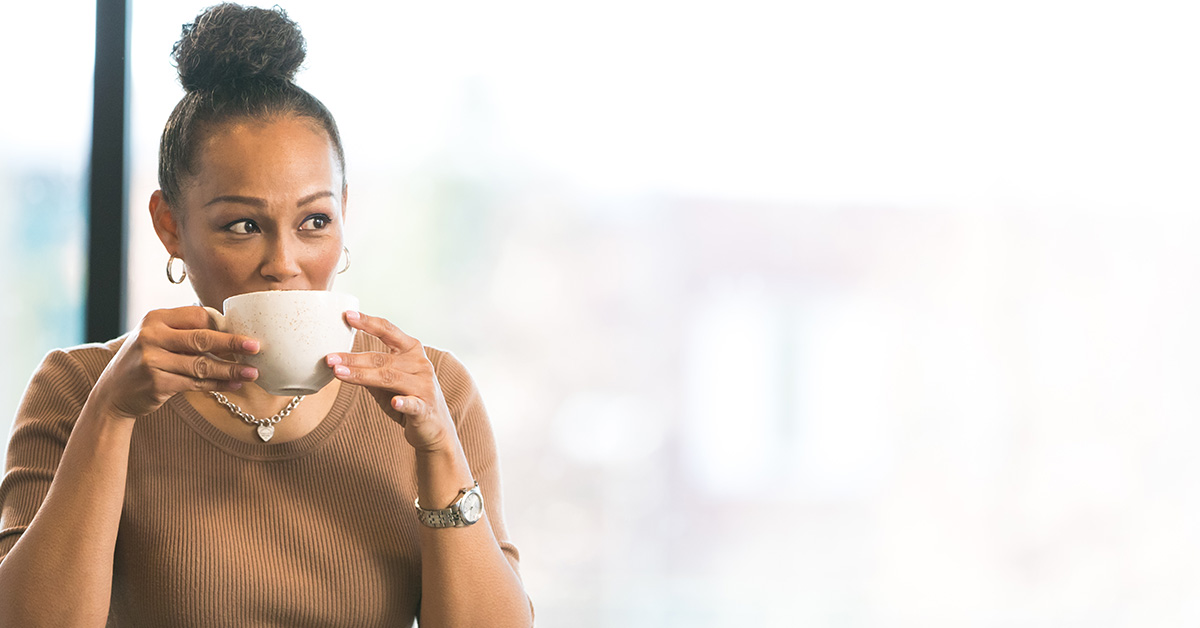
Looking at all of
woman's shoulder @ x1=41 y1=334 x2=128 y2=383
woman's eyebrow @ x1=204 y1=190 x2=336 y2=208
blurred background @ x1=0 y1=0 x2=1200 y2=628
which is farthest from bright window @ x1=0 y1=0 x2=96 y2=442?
woman's eyebrow @ x1=204 y1=190 x2=336 y2=208

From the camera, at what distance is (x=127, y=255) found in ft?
5.76

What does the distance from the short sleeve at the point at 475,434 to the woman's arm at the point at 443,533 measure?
69 mm

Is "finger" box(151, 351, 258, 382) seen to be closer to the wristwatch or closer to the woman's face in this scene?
the woman's face

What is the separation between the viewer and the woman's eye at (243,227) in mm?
1174

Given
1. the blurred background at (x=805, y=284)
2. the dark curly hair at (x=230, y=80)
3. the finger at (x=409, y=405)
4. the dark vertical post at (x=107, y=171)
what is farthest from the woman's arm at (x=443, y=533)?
the dark vertical post at (x=107, y=171)

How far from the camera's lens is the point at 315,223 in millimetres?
1207

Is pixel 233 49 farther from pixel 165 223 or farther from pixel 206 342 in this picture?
pixel 206 342

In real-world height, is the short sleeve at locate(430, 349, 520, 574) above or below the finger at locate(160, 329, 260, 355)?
below

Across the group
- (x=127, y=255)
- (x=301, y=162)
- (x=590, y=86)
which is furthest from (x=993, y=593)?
(x=127, y=255)

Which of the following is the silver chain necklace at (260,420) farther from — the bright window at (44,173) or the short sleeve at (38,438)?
the bright window at (44,173)

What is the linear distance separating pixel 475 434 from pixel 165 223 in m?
0.49

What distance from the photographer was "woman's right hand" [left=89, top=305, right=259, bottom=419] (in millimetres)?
967

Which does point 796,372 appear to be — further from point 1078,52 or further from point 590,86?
point 1078,52

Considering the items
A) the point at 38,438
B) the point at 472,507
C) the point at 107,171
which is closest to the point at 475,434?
the point at 472,507
